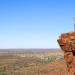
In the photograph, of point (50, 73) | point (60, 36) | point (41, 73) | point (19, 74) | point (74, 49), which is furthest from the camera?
point (19, 74)

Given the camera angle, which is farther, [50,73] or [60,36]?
[50,73]

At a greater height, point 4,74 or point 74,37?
Answer: point 74,37

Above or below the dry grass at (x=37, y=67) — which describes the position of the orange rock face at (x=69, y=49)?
above

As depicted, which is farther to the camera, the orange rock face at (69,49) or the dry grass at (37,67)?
the dry grass at (37,67)

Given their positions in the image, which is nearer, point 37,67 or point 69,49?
point 69,49

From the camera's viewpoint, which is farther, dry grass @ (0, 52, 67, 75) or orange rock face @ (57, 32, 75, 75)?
dry grass @ (0, 52, 67, 75)

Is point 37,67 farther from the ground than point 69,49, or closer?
closer

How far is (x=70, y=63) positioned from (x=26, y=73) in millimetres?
46659

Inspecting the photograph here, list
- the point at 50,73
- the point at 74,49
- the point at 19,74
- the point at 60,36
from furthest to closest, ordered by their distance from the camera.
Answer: the point at 19,74 < the point at 50,73 < the point at 60,36 < the point at 74,49

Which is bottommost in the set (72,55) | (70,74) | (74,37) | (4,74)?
(4,74)

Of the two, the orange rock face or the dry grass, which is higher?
the orange rock face

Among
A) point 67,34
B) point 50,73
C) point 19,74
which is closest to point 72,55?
point 67,34

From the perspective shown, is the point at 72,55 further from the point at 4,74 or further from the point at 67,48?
the point at 4,74

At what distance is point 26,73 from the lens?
64812 millimetres
